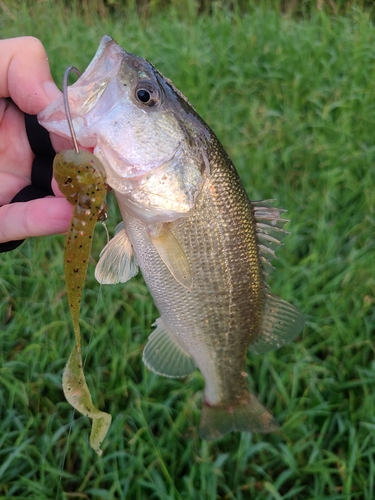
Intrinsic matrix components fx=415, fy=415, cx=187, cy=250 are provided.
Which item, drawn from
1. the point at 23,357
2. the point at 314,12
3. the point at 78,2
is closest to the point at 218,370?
the point at 23,357

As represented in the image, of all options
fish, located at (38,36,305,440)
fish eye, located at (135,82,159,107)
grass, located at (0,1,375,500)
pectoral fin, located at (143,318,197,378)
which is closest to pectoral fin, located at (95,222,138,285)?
fish, located at (38,36,305,440)

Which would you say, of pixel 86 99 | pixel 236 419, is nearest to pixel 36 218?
pixel 86 99

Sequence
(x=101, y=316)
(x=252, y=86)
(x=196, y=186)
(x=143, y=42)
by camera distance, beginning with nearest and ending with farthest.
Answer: (x=196, y=186) < (x=101, y=316) < (x=252, y=86) < (x=143, y=42)

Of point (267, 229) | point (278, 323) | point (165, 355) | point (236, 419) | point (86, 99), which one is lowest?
point (236, 419)

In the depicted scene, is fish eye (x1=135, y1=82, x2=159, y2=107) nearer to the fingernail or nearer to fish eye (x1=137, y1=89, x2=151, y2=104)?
fish eye (x1=137, y1=89, x2=151, y2=104)

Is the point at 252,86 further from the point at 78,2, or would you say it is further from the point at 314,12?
the point at 78,2

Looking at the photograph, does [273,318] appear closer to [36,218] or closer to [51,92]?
[36,218]

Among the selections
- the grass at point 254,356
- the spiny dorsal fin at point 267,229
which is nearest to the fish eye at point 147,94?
the spiny dorsal fin at point 267,229
